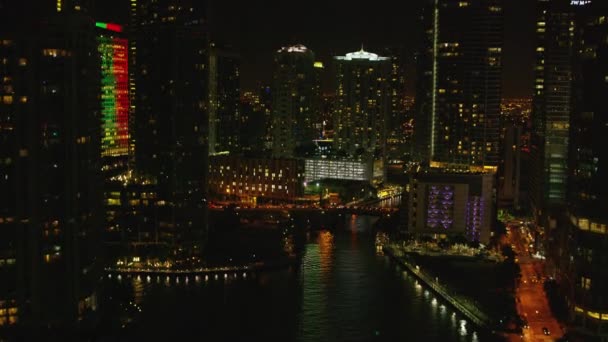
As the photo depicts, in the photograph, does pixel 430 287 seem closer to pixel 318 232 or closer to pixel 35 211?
pixel 318 232

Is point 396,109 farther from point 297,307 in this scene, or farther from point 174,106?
point 297,307

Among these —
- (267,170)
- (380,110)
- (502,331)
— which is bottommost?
(502,331)

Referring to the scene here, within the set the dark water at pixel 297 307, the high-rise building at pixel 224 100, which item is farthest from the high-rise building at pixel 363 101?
the dark water at pixel 297 307

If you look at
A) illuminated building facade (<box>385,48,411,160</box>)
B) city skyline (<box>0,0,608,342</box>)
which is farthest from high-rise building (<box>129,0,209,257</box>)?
illuminated building facade (<box>385,48,411,160</box>)

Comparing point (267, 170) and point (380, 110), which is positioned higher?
point (380, 110)

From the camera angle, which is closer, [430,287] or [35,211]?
[35,211]

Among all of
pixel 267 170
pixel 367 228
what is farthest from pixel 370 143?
pixel 367 228
